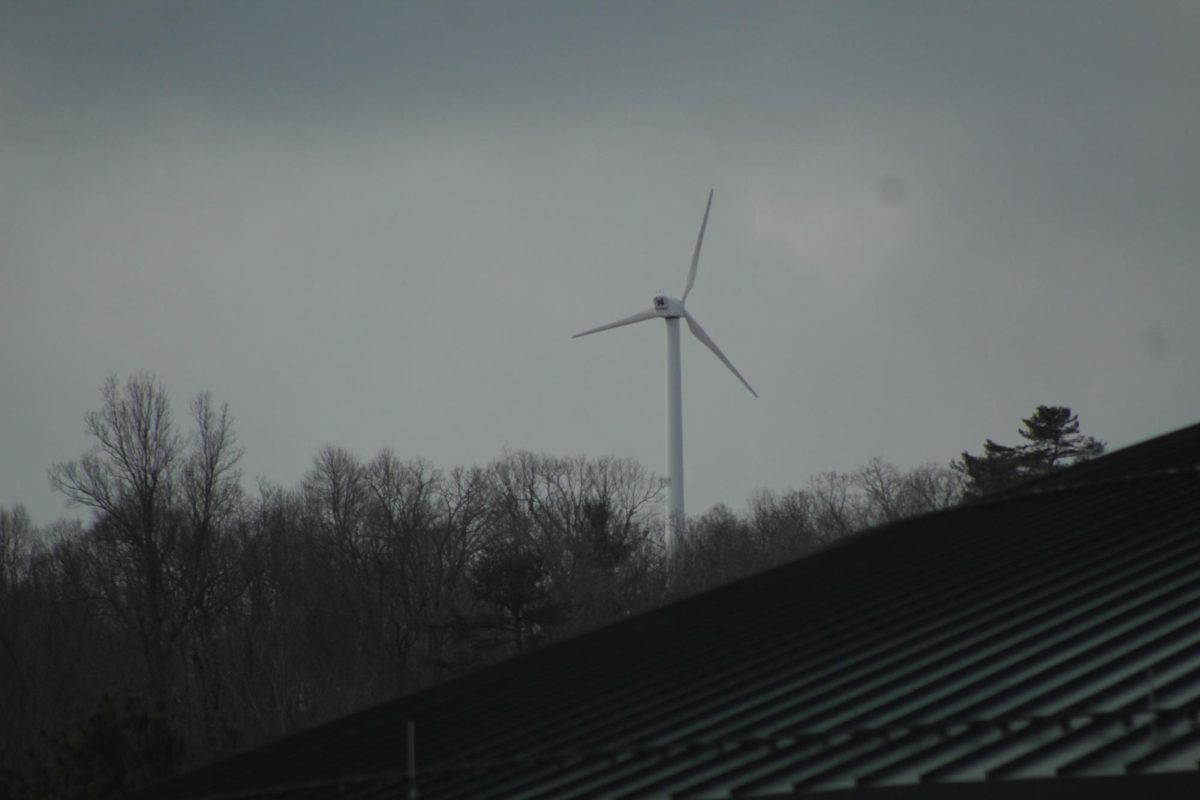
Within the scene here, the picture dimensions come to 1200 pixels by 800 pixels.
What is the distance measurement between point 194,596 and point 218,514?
5926 millimetres

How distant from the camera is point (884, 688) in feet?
39.9

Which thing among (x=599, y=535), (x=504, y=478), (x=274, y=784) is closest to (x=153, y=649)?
(x=599, y=535)

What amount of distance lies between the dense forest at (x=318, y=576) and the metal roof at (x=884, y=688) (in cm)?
3736

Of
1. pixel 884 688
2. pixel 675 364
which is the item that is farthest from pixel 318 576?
pixel 884 688

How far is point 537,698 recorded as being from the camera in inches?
641

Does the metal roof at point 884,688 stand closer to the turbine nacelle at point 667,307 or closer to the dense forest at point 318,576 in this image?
the dense forest at point 318,576

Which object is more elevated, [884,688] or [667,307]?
[667,307]

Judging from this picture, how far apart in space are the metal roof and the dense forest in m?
37.4

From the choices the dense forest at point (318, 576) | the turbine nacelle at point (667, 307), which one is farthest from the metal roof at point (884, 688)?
the turbine nacelle at point (667, 307)

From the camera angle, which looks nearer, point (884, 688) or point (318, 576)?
point (884, 688)

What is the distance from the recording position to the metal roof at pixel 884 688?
9898 millimetres

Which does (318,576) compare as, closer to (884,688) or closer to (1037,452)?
(1037,452)

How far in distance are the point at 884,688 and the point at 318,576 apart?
260 ft

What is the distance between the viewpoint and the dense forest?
203ft
